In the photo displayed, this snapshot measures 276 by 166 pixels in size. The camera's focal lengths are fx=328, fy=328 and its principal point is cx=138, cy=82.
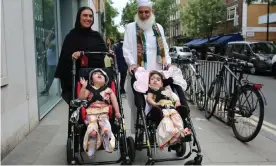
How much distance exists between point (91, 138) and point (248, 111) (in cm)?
255

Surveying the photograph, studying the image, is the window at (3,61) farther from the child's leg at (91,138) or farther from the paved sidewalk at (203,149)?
the child's leg at (91,138)

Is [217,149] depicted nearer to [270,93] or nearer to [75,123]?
[75,123]

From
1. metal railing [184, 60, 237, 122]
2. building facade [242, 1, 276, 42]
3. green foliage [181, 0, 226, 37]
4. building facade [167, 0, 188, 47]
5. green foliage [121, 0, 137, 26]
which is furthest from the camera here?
building facade [167, 0, 188, 47]

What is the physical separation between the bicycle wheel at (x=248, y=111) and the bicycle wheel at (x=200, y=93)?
77.1 inches

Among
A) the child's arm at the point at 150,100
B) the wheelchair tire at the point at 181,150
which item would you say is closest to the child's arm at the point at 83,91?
the child's arm at the point at 150,100

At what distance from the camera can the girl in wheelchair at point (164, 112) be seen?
143 inches

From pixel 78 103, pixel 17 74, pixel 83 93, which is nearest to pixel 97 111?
pixel 78 103

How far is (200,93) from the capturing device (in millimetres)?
7523

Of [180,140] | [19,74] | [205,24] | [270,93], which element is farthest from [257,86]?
[205,24]

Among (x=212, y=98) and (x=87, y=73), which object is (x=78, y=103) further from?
Result: (x=212, y=98)

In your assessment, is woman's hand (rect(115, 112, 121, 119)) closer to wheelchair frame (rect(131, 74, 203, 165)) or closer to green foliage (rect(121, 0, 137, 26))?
wheelchair frame (rect(131, 74, 203, 165))

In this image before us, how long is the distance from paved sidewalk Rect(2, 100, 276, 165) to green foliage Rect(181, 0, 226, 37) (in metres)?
30.0

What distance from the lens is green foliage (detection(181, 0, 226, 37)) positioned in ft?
113

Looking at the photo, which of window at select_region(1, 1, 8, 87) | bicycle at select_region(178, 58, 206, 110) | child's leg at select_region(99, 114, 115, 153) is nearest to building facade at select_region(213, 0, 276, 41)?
bicycle at select_region(178, 58, 206, 110)
